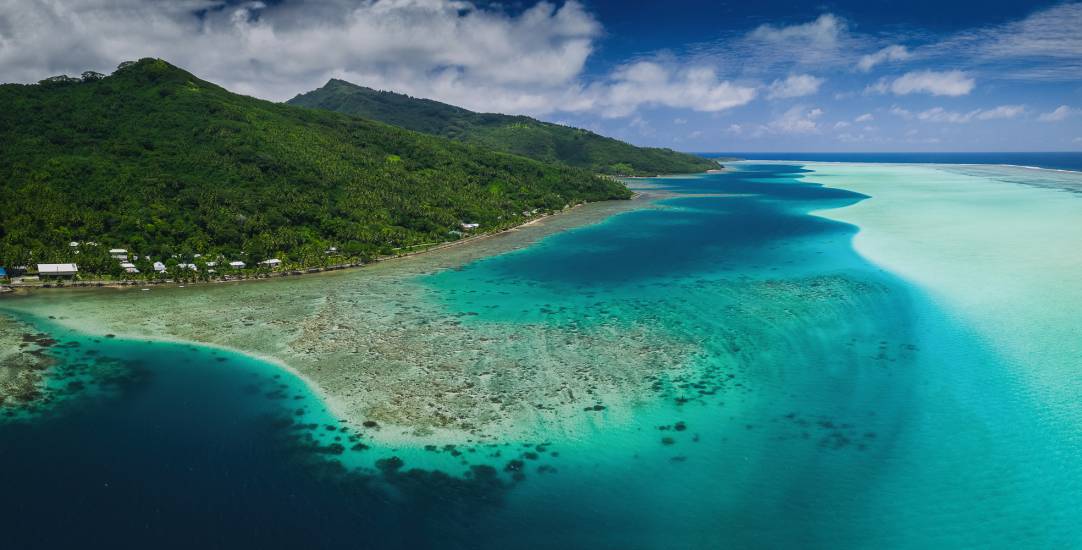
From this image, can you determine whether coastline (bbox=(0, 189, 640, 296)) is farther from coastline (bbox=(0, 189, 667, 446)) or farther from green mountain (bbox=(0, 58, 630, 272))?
green mountain (bbox=(0, 58, 630, 272))

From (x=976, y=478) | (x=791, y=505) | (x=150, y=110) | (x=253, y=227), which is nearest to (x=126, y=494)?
(x=791, y=505)

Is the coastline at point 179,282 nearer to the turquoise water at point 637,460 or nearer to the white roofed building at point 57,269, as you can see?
the white roofed building at point 57,269

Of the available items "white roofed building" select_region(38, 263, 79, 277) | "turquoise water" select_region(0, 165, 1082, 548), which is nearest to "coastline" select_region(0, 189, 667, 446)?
"turquoise water" select_region(0, 165, 1082, 548)

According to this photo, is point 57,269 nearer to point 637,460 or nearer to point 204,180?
point 204,180

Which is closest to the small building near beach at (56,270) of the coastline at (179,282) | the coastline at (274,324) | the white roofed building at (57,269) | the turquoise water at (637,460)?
the white roofed building at (57,269)

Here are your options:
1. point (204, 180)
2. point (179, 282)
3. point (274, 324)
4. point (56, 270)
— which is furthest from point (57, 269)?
point (204, 180)

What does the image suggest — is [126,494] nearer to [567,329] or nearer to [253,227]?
[567,329]
